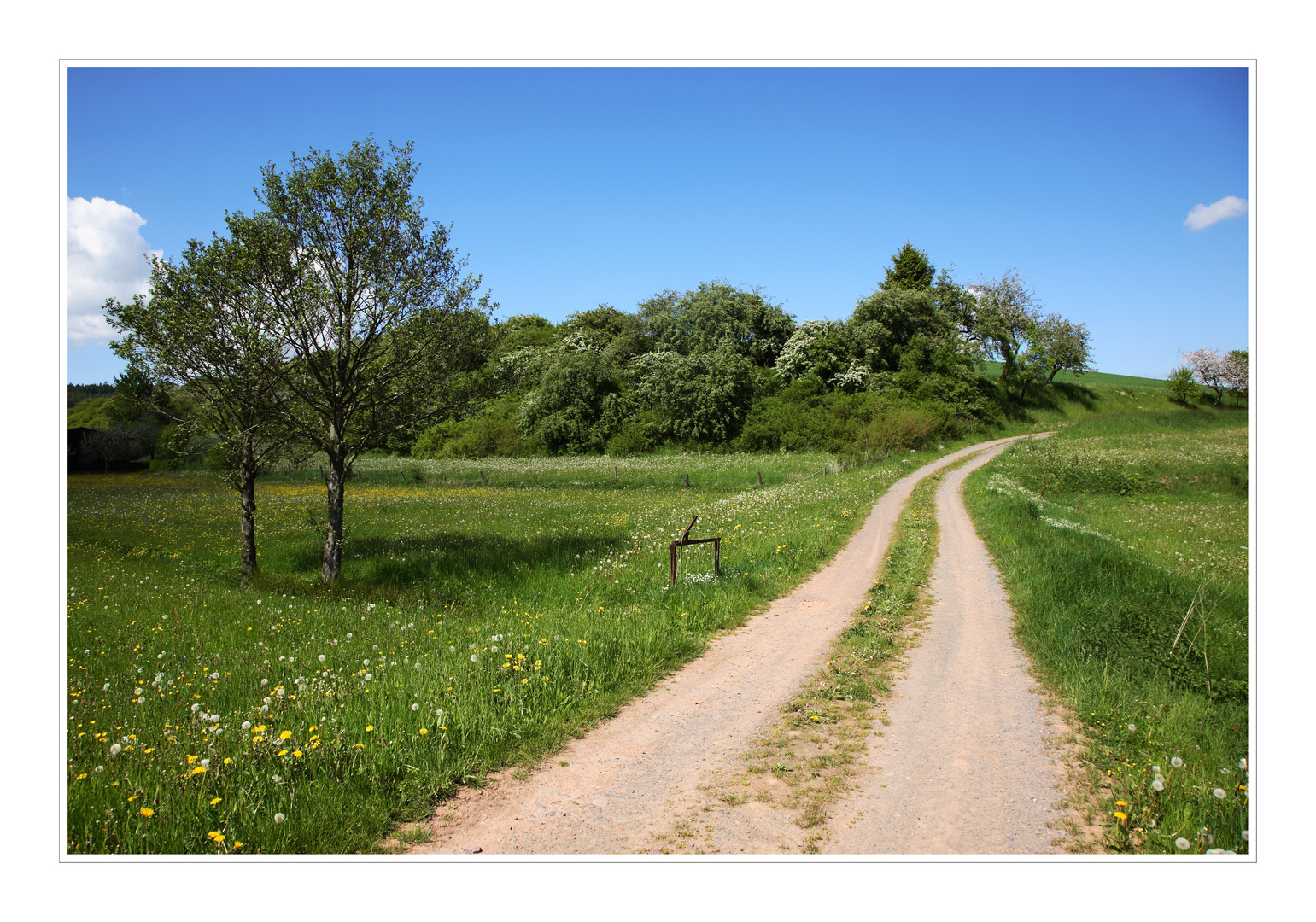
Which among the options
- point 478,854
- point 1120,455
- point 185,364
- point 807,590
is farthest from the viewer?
point 1120,455

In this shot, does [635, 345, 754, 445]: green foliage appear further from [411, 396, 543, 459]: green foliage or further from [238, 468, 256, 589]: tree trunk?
[238, 468, 256, 589]: tree trunk

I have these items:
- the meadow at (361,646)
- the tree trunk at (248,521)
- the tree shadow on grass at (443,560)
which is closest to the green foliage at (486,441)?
the meadow at (361,646)

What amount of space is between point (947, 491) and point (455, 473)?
34.7 metres

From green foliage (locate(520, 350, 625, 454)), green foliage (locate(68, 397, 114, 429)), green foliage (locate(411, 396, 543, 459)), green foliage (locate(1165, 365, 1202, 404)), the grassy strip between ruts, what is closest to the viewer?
the grassy strip between ruts

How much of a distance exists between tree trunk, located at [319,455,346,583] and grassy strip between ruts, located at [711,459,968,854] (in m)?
12.7

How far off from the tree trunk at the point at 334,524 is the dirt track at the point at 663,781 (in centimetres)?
1120

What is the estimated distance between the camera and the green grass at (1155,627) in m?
4.57

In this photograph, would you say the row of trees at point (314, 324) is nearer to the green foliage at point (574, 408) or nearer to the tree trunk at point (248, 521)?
the tree trunk at point (248, 521)

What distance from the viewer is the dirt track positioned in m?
4.34

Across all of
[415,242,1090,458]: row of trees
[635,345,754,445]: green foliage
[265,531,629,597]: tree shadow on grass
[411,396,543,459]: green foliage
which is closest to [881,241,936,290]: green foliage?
[415,242,1090,458]: row of trees

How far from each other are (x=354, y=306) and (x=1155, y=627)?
54.6 ft

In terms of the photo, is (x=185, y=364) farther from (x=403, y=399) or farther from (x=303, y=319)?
(x=403, y=399)

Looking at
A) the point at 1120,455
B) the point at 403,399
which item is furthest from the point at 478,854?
the point at 1120,455

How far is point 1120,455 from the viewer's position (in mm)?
29719
